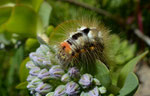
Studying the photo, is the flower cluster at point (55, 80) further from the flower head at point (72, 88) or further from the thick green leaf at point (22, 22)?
the thick green leaf at point (22, 22)

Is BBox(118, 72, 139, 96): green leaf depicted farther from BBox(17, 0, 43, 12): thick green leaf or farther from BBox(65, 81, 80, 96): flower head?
BBox(17, 0, 43, 12): thick green leaf

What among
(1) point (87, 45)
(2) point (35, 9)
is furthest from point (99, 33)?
(2) point (35, 9)

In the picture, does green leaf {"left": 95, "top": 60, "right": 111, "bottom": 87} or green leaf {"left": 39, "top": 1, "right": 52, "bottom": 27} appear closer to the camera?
green leaf {"left": 95, "top": 60, "right": 111, "bottom": 87}

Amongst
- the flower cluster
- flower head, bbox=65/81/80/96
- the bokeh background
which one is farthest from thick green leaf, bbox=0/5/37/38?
flower head, bbox=65/81/80/96

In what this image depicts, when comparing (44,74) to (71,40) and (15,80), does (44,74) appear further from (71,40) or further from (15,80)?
(15,80)

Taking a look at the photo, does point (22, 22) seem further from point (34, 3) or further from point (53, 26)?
point (53, 26)

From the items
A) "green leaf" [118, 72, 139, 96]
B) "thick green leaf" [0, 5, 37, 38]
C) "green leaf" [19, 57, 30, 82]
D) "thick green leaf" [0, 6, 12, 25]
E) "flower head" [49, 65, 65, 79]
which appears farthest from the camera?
"thick green leaf" [0, 6, 12, 25]
